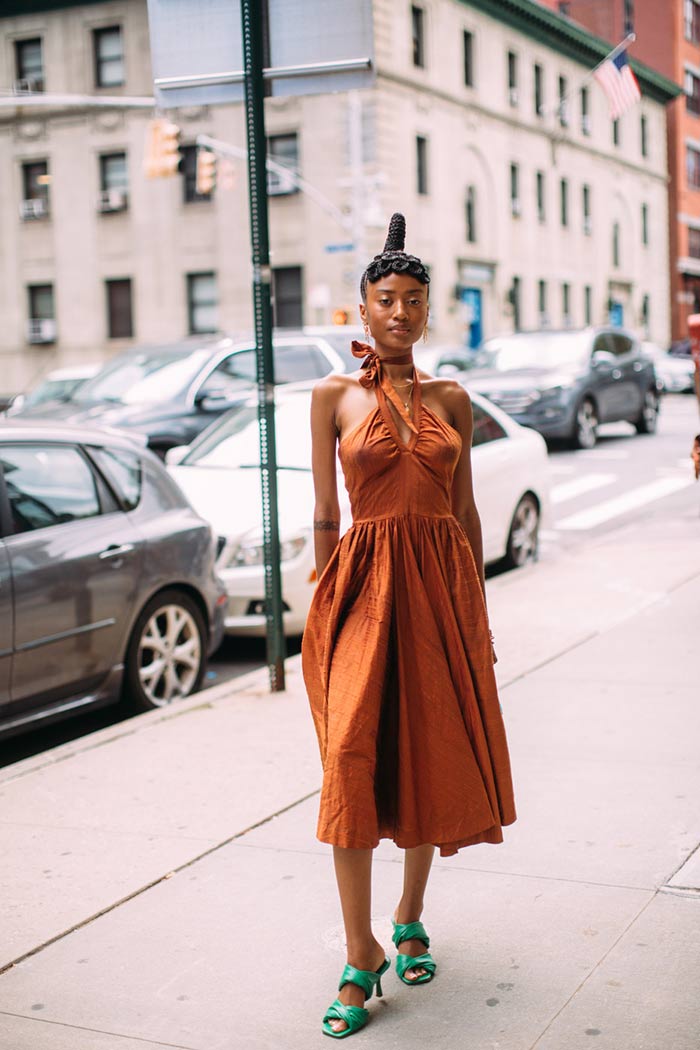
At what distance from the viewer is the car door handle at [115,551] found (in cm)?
679

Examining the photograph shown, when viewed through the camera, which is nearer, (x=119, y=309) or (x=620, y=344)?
(x=620, y=344)

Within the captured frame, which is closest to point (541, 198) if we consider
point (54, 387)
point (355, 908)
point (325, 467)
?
point (54, 387)

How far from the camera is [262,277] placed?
6.80 m

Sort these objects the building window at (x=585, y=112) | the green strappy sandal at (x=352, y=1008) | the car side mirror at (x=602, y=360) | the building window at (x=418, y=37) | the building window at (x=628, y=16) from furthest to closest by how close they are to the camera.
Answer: the building window at (x=628, y=16), the building window at (x=585, y=112), the building window at (x=418, y=37), the car side mirror at (x=602, y=360), the green strappy sandal at (x=352, y=1008)

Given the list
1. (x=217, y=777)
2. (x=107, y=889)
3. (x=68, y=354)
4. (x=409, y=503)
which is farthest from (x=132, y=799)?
(x=68, y=354)

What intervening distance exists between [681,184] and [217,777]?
5590cm

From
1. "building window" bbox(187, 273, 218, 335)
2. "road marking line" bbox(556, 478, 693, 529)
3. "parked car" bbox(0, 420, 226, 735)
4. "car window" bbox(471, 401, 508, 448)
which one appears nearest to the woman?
"parked car" bbox(0, 420, 226, 735)

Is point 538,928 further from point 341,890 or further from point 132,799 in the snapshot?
point 132,799

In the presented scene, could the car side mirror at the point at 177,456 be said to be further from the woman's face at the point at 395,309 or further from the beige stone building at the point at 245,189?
the beige stone building at the point at 245,189

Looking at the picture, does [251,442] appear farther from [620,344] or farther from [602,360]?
[620,344]

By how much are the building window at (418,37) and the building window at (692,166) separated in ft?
78.6

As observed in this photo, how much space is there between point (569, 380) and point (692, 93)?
43.7 metres

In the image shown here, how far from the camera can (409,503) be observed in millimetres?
3547

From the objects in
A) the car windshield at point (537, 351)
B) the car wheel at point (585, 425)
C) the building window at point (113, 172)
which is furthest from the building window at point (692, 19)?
the car wheel at point (585, 425)
